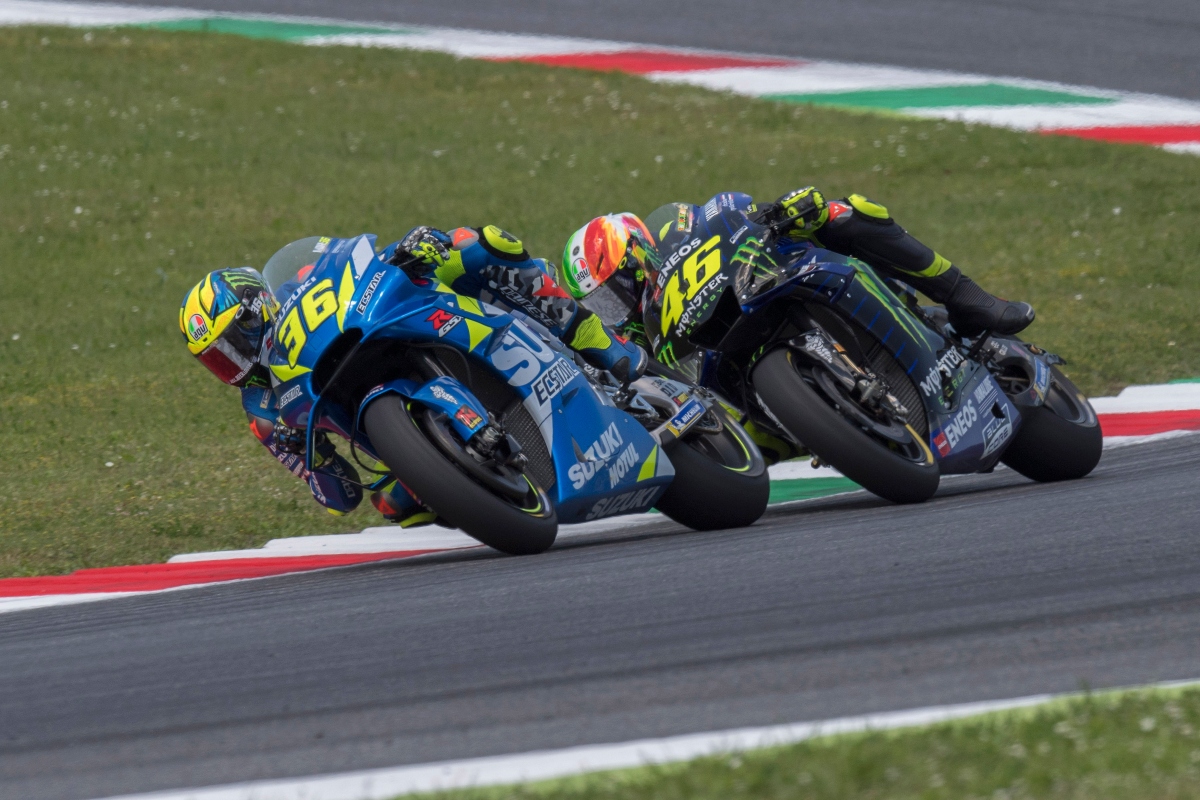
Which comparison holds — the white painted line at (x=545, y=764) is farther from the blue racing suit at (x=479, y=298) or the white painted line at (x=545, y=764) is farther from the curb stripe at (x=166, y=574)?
the curb stripe at (x=166, y=574)

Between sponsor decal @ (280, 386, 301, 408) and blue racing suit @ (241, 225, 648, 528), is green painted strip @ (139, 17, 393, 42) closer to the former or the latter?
→ blue racing suit @ (241, 225, 648, 528)

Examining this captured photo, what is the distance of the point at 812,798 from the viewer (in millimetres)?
2986

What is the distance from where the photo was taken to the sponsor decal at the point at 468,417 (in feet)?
17.9

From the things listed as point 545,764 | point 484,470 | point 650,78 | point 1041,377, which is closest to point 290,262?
point 484,470

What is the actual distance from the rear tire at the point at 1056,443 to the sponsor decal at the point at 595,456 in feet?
5.67

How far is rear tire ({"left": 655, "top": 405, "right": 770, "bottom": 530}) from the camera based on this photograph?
20.4ft

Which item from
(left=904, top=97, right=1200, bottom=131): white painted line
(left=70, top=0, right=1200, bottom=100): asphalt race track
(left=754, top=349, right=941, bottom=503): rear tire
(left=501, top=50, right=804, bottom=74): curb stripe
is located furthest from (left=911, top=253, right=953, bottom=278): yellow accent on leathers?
(left=501, top=50, right=804, bottom=74): curb stripe

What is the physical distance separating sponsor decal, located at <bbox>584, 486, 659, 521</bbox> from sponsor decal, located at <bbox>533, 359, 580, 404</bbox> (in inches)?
16.7

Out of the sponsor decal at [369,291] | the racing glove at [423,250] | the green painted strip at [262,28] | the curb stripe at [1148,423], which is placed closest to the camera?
the sponsor decal at [369,291]

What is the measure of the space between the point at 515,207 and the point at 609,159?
156cm

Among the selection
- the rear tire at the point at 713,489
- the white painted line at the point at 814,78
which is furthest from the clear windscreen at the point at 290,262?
the white painted line at the point at 814,78

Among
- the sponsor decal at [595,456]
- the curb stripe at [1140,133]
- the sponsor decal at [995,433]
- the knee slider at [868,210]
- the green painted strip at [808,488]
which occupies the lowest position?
the curb stripe at [1140,133]

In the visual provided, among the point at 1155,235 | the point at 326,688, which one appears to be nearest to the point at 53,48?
the point at 1155,235

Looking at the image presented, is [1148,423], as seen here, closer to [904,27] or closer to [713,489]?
[713,489]
